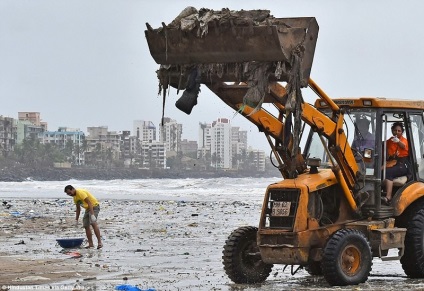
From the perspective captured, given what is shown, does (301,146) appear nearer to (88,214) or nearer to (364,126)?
(364,126)

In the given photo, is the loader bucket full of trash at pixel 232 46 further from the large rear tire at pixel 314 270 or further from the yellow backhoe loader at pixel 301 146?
the large rear tire at pixel 314 270

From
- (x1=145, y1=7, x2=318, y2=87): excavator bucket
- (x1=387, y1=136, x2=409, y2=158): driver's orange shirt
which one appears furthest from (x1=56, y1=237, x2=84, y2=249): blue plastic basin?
(x1=145, y1=7, x2=318, y2=87): excavator bucket

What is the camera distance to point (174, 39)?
11.3 meters

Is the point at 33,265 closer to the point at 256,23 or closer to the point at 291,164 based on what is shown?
the point at 291,164

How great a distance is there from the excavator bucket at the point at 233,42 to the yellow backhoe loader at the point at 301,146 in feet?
0.04

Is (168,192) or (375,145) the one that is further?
(168,192)

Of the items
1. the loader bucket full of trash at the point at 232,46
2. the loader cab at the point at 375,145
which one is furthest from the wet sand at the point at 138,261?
the loader bucket full of trash at the point at 232,46

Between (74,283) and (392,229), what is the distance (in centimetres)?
423

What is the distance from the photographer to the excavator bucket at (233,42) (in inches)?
428

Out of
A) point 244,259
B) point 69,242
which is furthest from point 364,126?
point 69,242

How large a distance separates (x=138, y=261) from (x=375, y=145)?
4.92 metres

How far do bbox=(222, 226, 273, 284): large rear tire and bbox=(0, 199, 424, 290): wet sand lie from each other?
0.19 metres

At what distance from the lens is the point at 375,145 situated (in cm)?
1274

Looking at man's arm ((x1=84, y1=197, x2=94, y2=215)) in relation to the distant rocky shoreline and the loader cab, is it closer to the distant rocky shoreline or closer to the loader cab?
the loader cab
